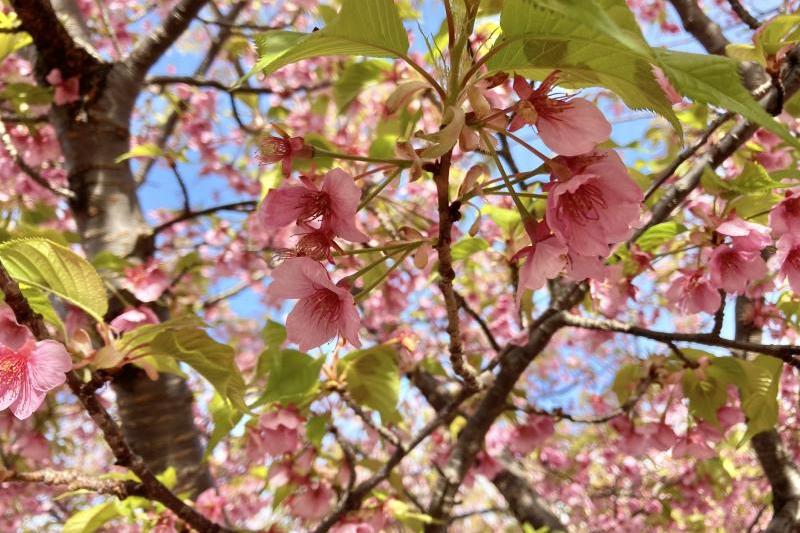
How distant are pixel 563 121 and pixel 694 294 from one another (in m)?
0.80

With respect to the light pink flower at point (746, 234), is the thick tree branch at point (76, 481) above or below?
below

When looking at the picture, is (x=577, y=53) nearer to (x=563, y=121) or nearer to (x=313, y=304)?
(x=563, y=121)

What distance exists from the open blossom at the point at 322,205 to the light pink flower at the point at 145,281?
1.13 metres

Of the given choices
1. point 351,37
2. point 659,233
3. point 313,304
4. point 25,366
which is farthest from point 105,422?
point 659,233

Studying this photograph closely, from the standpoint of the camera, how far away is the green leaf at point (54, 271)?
875 millimetres

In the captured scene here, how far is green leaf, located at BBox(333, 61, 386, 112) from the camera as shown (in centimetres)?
183

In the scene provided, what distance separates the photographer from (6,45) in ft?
5.30

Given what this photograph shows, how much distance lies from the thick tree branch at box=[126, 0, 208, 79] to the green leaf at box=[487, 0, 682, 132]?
1961 mm

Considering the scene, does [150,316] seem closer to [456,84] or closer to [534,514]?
[456,84]

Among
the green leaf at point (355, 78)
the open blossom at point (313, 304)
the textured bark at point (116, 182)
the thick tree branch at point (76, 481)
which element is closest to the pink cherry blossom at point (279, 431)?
the thick tree branch at point (76, 481)

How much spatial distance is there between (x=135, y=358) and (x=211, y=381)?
7.3 inches

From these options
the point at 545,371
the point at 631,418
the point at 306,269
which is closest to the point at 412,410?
the point at 545,371

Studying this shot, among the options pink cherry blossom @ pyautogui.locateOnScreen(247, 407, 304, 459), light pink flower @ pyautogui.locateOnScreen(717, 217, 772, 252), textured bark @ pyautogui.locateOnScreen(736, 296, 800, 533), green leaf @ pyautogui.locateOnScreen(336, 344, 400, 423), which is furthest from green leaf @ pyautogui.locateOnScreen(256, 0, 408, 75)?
textured bark @ pyautogui.locateOnScreen(736, 296, 800, 533)

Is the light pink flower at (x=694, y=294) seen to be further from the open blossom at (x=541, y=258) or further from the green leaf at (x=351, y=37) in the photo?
the green leaf at (x=351, y=37)
